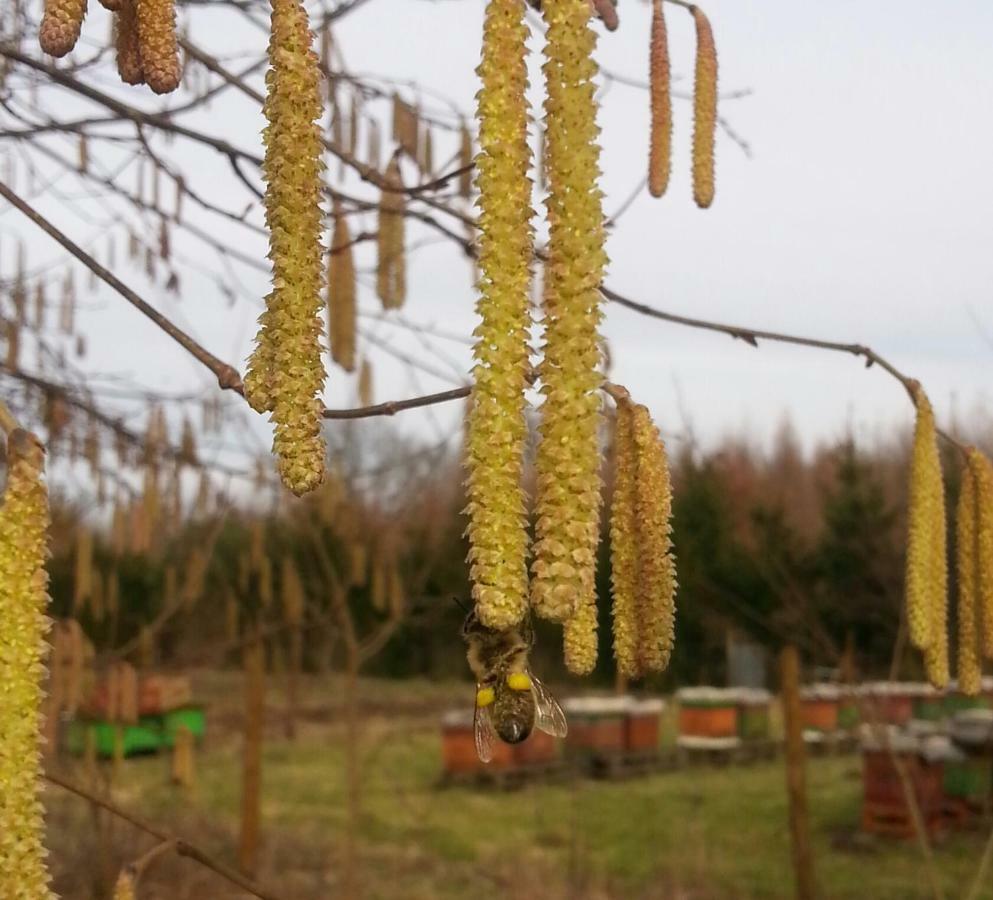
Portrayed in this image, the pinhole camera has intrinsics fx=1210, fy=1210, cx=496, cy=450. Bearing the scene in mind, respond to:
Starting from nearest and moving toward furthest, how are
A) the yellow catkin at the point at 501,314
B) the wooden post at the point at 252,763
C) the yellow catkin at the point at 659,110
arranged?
the yellow catkin at the point at 501,314
the yellow catkin at the point at 659,110
the wooden post at the point at 252,763

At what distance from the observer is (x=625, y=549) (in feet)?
3.12

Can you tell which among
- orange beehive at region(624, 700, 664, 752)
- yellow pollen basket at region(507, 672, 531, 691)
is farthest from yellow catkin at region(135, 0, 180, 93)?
orange beehive at region(624, 700, 664, 752)

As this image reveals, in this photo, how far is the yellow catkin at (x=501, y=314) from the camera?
672 millimetres

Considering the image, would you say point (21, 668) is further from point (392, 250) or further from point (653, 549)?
point (392, 250)

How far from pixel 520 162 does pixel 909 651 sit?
824cm

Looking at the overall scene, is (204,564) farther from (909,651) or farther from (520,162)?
(909,651)

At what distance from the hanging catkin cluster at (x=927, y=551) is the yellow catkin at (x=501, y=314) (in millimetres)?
711

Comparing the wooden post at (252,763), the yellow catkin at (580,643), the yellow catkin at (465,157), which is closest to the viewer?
the yellow catkin at (580,643)

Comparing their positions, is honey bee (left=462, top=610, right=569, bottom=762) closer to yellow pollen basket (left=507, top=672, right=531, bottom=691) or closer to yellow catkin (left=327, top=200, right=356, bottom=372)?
yellow pollen basket (left=507, top=672, right=531, bottom=691)

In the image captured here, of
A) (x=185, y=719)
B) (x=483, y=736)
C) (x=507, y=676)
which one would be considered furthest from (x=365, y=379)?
(x=185, y=719)

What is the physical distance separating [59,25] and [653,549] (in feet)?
1.90

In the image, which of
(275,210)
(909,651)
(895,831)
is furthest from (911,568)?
(909,651)

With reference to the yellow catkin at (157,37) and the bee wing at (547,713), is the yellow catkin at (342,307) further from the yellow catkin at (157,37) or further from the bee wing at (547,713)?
the yellow catkin at (157,37)

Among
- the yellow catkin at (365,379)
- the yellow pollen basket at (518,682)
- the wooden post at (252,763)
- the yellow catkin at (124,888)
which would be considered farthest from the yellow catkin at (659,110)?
the wooden post at (252,763)
